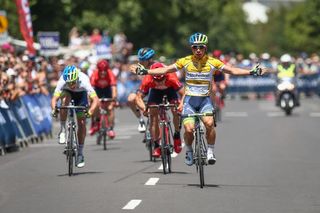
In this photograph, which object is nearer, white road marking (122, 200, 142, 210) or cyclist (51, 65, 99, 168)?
white road marking (122, 200, 142, 210)

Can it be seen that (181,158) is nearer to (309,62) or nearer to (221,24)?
(309,62)

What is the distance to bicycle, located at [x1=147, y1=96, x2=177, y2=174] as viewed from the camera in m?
17.6

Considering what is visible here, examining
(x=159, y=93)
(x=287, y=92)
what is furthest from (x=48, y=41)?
(x=159, y=93)

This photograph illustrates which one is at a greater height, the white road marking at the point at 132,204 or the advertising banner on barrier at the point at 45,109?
the advertising banner on barrier at the point at 45,109

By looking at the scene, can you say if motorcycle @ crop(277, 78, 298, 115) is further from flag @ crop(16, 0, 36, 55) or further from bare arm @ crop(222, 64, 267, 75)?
bare arm @ crop(222, 64, 267, 75)

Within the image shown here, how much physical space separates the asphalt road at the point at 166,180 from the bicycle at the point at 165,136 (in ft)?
0.70

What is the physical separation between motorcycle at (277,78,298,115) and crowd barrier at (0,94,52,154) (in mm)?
9574

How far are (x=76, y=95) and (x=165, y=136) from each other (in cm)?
160

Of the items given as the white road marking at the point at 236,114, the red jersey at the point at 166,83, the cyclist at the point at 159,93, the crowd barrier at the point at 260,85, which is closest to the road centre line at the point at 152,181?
the cyclist at the point at 159,93

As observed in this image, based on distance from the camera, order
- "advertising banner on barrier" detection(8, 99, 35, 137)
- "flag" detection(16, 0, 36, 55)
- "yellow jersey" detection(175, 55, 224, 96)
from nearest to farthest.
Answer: "yellow jersey" detection(175, 55, 224, 96) < "advertising banner on barrier" detection(8, 99, 35, 137) < "flag" detection(16, 0, 36, 55)

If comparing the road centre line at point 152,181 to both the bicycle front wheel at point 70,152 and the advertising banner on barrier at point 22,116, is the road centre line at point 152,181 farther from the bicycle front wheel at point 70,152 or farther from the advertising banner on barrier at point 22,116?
the advertising banner on barrier at point 22,116

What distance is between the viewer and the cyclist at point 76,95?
1767cm

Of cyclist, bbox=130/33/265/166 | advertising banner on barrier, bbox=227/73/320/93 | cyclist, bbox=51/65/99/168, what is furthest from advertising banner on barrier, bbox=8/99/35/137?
advertising banner on barrier, bbox=227/73/320/93

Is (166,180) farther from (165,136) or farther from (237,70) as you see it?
(237,70)
